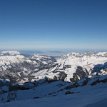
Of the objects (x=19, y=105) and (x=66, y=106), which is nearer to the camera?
(x=66, y=106)

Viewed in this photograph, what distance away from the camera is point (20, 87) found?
118375 mm

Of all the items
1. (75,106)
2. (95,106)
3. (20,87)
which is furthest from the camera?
(20,87)

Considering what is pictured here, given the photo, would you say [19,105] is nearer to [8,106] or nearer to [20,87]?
[8,106]

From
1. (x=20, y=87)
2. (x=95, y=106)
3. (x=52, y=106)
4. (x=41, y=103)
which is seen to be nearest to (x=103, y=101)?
(x=95, y=106)

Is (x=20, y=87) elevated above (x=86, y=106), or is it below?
below

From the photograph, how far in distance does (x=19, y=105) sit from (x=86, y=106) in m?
8.96

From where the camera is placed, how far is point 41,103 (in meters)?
25.4

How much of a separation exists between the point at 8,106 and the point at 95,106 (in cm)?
1070

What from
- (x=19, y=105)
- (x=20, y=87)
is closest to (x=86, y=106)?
(x=19, y=105)

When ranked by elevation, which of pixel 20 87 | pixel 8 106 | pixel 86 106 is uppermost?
pixel 86 106

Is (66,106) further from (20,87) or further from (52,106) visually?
(20,87)

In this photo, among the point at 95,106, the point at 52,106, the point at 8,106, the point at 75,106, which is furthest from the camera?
the point at 8,106

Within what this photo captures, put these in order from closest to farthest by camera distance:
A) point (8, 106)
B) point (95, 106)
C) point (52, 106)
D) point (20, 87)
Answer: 1. point (95, 106)
2. point (52, 106)
3. point (8, 106)
4. point (20, 87)

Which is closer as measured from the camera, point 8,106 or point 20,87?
point 8,106
